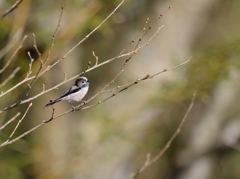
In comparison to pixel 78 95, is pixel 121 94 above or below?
below

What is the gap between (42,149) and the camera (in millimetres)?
2447

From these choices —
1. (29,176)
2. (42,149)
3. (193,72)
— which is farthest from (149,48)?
(29,176)

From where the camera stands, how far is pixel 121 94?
2588 mm

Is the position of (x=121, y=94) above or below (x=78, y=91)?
below

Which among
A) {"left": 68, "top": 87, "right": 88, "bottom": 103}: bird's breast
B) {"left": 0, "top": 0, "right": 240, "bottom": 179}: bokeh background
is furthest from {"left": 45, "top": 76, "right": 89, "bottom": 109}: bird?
{"left": 0, "top": 0, "right": 240, "bottom": 179}: bokeh background

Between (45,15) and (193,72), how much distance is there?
759 mm

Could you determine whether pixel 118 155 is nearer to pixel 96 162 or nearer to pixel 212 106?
pixel 96 162

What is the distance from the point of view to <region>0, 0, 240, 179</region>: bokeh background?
224 cm

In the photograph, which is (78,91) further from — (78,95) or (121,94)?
(121,94)

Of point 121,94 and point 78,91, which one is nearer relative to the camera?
point 78,91

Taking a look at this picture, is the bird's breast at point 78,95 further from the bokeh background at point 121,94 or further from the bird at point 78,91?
the bokeh background at point 121,94

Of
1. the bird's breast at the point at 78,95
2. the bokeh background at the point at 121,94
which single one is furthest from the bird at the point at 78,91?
the bokeh background at the point at 121,94

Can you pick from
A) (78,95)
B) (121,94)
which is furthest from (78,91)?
(121,94)

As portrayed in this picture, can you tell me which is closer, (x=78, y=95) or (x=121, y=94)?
(x=78, y=95)
